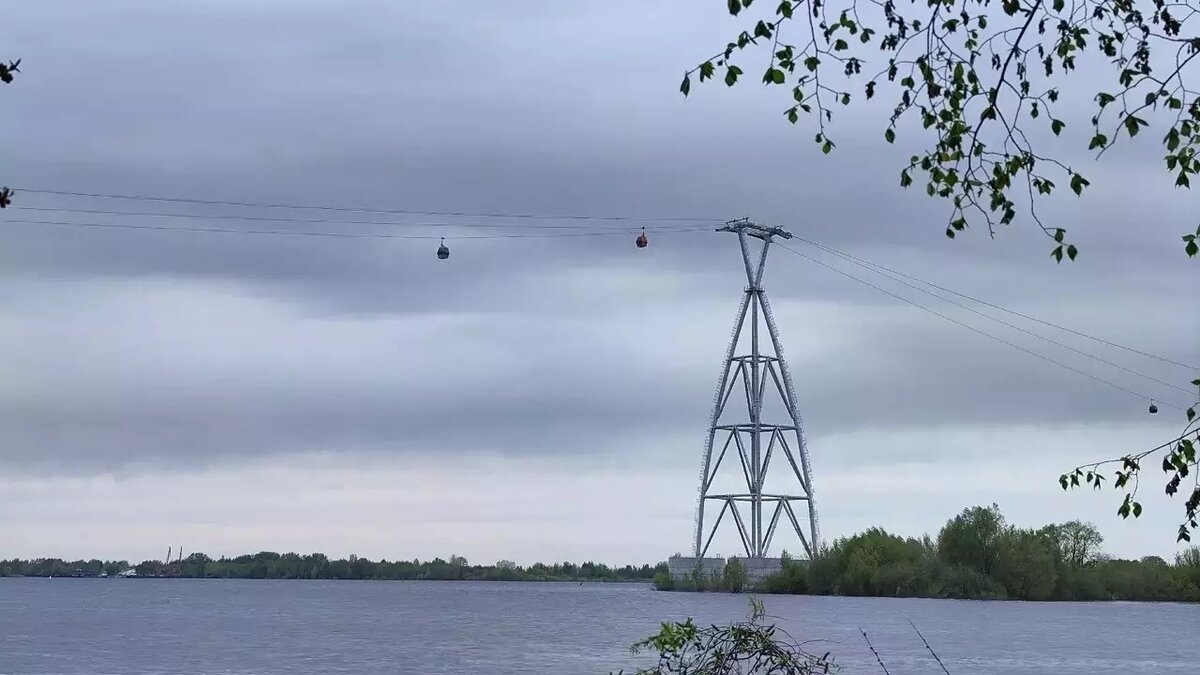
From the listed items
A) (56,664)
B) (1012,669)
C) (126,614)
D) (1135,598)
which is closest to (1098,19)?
(1012,669)

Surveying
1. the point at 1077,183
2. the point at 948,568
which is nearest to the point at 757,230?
the point at 948,568

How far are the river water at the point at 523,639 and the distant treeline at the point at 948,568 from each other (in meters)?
1.80

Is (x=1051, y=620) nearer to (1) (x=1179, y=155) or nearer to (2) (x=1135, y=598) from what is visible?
(2) (x=1135, y=598)

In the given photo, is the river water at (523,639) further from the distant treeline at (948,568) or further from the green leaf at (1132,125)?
the green leaf at (1132,125)

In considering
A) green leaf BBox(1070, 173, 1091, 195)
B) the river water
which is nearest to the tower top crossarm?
the river water

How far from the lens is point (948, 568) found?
116438 millimetres

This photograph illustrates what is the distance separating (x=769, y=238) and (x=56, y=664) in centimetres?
5274

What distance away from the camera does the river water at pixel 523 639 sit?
57500mm

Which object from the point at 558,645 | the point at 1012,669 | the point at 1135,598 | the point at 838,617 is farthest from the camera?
the point at 1135,598

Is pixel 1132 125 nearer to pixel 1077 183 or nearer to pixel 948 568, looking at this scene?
pixel 1077 183

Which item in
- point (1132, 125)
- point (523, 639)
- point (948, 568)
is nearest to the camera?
point (1132, 125)

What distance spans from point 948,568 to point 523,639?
160ft

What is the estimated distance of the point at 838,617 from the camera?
98.3 meters

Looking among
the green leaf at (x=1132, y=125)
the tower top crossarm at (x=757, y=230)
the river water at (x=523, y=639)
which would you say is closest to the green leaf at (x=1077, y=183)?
the green leaf at (x=1132, y=125)
